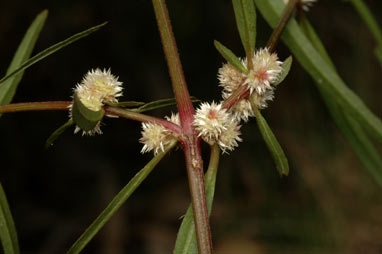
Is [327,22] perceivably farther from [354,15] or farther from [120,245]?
[120,245]

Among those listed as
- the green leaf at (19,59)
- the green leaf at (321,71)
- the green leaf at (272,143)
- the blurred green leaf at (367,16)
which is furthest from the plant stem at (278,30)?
the green leaf at (19,59)

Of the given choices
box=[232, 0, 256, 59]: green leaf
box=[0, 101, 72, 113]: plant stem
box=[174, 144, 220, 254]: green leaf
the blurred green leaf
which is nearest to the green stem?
box=[0, 101, 72, 113]: plant stem

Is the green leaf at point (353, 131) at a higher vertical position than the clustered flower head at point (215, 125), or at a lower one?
higher

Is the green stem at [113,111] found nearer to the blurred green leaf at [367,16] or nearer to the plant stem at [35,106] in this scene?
the plant stem at [35,106]

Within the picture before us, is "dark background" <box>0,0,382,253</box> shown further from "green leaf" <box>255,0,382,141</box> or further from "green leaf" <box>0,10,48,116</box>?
"green leaf" <box>255,0,382,141</box>

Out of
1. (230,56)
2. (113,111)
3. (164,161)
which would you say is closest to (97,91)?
(113,111)

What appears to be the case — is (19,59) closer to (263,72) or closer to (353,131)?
(263,72)

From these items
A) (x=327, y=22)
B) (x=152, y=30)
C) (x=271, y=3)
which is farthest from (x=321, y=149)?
(x=271, y=3)
